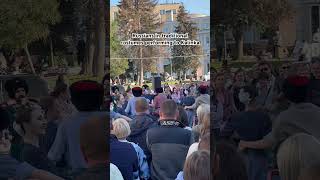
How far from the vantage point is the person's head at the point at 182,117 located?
3172 mm

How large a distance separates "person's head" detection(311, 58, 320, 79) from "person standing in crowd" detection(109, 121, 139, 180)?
1097 millimetres

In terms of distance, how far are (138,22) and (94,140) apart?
67 centimetres

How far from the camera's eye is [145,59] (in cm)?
305

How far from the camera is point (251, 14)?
123 inches

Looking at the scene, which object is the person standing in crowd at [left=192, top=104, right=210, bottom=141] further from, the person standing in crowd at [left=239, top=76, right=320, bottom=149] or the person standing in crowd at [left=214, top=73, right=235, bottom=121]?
the person standing in crowd at [left=239, top=76, right=320, bottom=149]

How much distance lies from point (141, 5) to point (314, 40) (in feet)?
3.15

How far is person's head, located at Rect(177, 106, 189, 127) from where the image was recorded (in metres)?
3.17

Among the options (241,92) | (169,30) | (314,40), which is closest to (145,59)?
(169,30)

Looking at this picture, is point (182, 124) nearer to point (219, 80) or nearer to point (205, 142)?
point (205, 142)

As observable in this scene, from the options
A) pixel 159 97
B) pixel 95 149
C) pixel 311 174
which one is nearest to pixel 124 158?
pixel 95 149

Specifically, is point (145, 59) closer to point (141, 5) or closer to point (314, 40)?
point (141, 5)

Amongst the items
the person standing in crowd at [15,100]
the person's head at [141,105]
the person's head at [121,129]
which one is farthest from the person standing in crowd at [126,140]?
the person standing in crowd at [15,100]

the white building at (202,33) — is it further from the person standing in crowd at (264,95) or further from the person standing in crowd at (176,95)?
the person standing in crowd at (264,95)

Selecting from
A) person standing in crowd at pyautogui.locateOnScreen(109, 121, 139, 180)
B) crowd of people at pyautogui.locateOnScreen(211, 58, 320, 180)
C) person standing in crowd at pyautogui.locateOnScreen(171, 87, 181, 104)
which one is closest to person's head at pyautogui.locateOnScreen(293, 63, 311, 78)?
crowd of people at pyautogui.locateOnScreen(211, 58, 320, 180)
